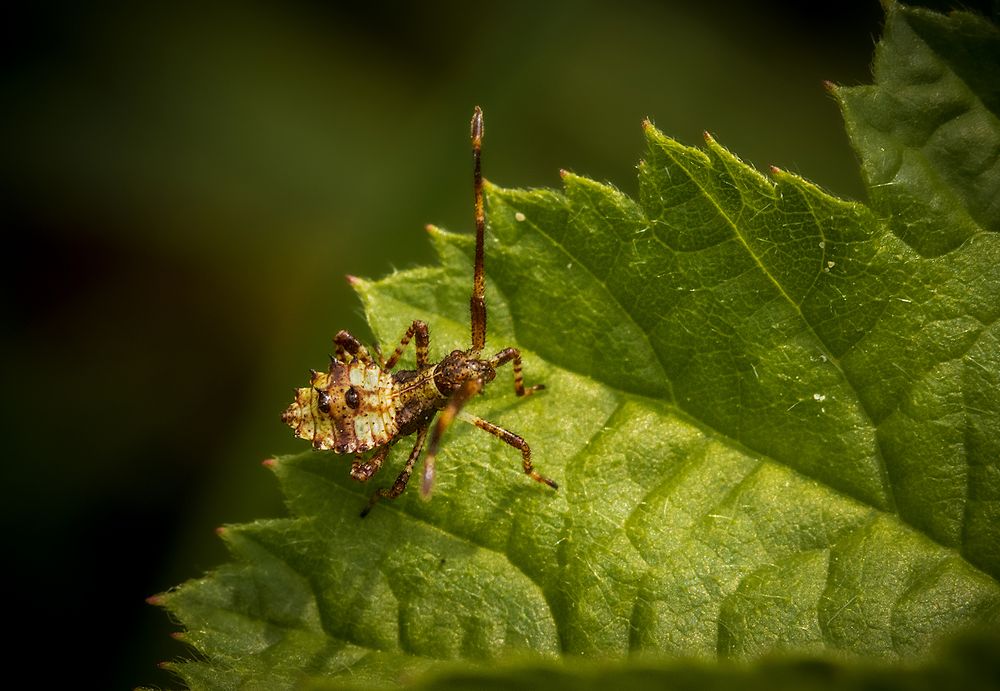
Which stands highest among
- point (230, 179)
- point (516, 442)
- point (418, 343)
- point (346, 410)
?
point (230, 179)

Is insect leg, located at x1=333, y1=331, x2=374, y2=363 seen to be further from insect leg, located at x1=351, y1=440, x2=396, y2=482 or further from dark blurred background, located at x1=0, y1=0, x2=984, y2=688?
insect leg, located at x1=351, y1=440, x2=396, y2=482

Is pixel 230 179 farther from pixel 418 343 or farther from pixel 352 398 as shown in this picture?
pixel 418 343

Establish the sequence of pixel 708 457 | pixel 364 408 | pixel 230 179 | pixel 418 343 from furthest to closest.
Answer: pixel 230 179 < pixel 364 408 < pixel 418 343 < pixel 708 457

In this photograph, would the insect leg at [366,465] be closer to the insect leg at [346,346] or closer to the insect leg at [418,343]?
the insect leg at [418,343]

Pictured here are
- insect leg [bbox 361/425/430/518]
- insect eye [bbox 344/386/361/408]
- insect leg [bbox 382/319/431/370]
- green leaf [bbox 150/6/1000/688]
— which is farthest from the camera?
insect eye [bbox 344/386/361/408]

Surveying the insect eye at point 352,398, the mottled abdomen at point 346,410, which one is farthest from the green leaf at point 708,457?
the insect eye at point 352,398

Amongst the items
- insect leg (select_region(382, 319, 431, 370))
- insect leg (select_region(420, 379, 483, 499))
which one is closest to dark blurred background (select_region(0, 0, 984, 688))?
insect leg (select_region(382, 319, 431, 370))

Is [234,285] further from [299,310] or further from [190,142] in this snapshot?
[190,142]

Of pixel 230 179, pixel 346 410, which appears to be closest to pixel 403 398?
pixel 346 410
